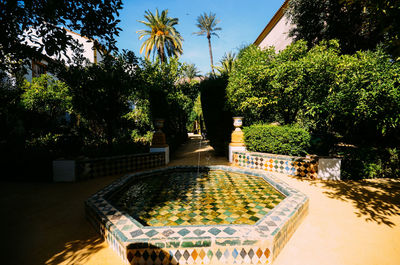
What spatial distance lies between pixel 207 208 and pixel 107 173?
4542 mm

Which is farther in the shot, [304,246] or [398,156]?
[398,156]

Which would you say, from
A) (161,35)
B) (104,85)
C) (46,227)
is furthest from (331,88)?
(161,35)

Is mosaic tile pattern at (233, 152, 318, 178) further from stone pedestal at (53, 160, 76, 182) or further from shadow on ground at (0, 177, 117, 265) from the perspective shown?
stone pedestal at (53, 160, 76, 182)

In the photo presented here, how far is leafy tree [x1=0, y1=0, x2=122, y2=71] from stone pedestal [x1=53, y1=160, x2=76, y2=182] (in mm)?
2955

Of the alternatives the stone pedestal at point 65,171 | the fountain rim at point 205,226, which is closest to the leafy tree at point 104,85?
the stone pedestal at point 65,171

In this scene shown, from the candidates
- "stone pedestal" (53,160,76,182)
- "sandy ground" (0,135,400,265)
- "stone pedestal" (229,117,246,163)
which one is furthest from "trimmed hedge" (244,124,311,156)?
"stone pedestal" (53,160,76,182)

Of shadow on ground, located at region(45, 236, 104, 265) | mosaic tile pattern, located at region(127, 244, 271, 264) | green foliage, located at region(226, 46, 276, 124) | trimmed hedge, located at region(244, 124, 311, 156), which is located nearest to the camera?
mosaic tile pattern, located at region(127, 244, 271, 264)

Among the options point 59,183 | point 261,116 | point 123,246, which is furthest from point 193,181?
point 261,116

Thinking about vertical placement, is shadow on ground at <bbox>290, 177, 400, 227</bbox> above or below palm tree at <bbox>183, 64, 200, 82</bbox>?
below

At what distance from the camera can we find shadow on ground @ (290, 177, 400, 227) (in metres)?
3.69

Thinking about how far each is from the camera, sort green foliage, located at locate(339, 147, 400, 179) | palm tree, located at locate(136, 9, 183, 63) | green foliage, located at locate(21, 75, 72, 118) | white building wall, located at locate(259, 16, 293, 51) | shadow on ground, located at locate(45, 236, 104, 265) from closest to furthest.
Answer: shadow on ground, located at locate(45, 236, 104, 265) → green foliage, located at locate(339, 147, 400, 179) → green foliage, located at locate(21, 75, 72, 118) → white building wall, located at locate(259, 16, 293, 51) → palm tree, located at locate(136, 9, 183, 63)

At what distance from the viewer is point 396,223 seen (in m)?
3.36

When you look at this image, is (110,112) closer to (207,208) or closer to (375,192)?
(207,208)

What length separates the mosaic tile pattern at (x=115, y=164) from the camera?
6.16m
